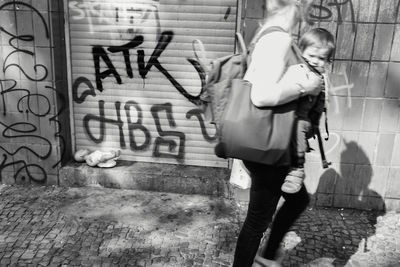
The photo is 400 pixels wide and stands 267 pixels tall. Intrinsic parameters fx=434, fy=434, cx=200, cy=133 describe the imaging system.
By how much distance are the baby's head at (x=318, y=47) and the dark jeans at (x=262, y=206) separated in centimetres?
69

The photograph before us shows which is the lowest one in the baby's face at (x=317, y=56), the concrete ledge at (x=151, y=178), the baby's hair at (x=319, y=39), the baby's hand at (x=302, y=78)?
the concrete ledge at (x=151, y=178)

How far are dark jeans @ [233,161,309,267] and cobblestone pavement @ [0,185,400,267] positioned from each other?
0.76 m

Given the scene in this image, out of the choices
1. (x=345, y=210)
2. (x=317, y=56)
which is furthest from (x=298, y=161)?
(x=345, y=210)

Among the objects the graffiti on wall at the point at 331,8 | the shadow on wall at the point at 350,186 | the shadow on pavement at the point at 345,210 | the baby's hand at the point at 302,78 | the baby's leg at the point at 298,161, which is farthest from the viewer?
the shadow on wall at the point at 350,186

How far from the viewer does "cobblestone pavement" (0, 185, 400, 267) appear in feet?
10.9

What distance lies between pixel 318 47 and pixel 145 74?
2.42 m

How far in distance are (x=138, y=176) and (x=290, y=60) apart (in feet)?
8.68

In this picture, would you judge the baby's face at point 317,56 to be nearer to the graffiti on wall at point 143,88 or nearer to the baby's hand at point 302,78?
the baby's hand at point 302,78

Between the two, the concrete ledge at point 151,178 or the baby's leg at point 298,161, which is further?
the concrete ledge at point 151,178

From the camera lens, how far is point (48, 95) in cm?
438

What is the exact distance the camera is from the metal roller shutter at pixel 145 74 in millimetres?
4410

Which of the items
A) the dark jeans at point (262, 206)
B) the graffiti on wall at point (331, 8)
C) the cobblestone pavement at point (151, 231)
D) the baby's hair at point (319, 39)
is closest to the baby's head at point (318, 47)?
the baby's hair at point (319, 39)

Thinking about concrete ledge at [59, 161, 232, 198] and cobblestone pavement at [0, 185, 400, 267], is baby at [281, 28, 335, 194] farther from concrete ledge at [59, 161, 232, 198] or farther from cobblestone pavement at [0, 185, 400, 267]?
concrete ledge at [59, 161, 232, 198]

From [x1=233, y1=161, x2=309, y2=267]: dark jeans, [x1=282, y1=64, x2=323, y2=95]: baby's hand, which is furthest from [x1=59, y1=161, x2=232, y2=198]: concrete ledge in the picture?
[x1=282, y1=64, x2=323, y2=95]: baby's hand
